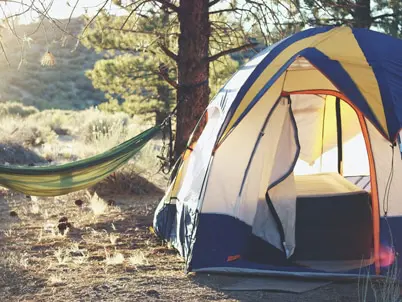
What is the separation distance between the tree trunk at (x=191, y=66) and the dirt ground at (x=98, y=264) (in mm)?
1288

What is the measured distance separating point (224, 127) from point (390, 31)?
5.40 meters

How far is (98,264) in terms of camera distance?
5.27 metres

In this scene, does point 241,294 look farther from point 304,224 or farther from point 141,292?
point 304,224

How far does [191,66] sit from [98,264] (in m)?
2.68

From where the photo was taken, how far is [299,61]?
5.44 metres

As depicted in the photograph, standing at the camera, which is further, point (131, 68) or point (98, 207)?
point (131, 68)

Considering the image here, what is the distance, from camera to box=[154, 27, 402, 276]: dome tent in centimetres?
482

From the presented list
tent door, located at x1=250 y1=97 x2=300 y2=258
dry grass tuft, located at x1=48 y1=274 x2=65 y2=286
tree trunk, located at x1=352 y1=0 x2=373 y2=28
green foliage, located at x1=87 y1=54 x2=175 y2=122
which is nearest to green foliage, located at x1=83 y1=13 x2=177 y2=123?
green foliage, located at x1=87 y1=54 x2=175 y2=122

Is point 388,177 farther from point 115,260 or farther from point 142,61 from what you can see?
point 142,61

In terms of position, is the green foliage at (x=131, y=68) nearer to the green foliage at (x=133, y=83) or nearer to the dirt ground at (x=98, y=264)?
the green foliage at (x=133, y=83)

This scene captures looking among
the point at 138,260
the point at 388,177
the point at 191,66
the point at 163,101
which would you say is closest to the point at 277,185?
the point at 388,177

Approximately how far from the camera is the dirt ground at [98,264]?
173 inches

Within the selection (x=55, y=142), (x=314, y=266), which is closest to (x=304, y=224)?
(x=314, y=266)

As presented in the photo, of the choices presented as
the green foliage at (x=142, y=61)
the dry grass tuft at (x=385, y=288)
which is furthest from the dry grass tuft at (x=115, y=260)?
the green foliage at (x=142, y=61)
